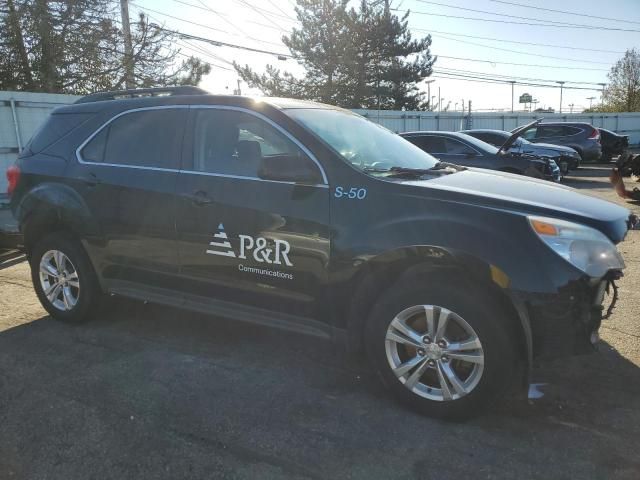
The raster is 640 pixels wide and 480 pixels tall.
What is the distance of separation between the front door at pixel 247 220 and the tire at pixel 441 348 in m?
0.50

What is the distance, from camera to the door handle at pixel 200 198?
3715 mm

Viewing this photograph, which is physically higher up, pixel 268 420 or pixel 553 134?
pixel 553 134

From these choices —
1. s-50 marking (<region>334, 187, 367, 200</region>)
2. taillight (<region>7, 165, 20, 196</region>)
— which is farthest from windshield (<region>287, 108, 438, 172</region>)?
taillight (<region>7, 165, 20, 196</region>)

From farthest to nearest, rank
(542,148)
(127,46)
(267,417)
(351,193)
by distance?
1. (127,46)
2. (542,148)
3. (351,193)
4. (267,417)

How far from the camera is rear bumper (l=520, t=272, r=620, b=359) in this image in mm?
2748

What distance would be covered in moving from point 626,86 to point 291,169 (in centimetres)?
5228

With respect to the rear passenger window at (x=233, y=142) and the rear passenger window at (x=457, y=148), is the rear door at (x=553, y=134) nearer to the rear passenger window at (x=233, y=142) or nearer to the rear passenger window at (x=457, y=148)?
the rear passenger window at (x=457, y=148)

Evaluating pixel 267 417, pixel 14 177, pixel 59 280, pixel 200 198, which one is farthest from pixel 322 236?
pixel 14 177

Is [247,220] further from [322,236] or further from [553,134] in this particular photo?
[553,134]

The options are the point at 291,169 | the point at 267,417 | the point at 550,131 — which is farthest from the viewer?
the point at 550,131

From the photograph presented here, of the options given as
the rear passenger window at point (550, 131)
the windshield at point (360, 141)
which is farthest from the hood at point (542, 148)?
the windshield at point (360, 141)

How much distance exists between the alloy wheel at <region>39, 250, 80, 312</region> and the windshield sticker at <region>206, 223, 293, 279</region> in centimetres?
163

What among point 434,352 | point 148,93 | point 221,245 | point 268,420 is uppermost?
point 148,93

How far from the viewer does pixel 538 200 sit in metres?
3.13
